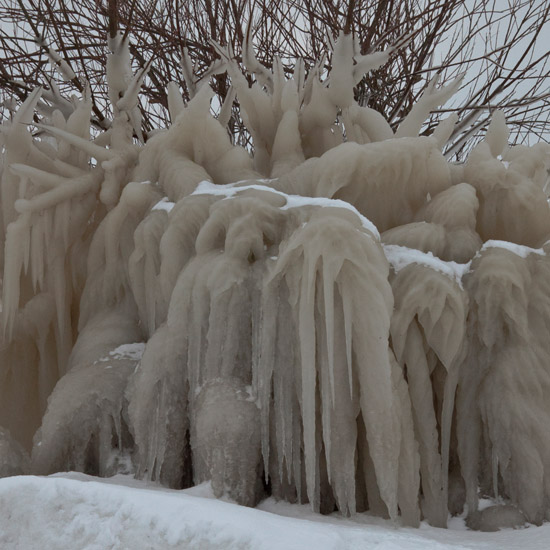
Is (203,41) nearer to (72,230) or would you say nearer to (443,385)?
(72,230)

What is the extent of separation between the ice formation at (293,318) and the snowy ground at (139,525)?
75 cm

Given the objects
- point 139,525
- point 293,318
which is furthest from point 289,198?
point 139,525

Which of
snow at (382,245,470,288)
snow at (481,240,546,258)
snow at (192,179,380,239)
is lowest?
snow at (382,245,470,288)

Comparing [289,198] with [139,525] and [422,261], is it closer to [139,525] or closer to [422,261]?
[422,261]

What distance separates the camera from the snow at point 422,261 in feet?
10.9

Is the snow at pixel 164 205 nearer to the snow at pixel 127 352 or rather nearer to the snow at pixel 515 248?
the snow at pixel 127 352

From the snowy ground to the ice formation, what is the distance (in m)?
0.75

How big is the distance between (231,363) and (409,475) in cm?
96

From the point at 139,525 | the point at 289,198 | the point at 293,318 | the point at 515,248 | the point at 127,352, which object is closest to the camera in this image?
the point at 139,525

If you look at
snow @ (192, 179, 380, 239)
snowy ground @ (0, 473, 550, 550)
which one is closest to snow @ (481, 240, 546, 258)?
snow @ (192, 179, 380, 239)

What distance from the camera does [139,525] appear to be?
85.2 inches

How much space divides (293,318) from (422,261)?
723 millimetres

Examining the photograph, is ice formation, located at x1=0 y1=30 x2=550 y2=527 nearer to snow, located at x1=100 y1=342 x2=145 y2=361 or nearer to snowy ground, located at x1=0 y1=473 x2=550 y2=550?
snow, located at x1=100 y1=342 x2=145 y2=361

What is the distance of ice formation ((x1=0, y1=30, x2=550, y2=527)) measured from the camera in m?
3.05
